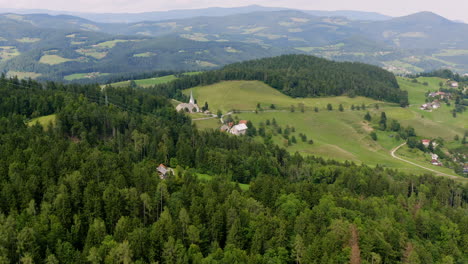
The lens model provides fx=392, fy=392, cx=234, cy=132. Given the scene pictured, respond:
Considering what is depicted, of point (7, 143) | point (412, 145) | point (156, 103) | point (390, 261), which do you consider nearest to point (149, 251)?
point (390, 261)

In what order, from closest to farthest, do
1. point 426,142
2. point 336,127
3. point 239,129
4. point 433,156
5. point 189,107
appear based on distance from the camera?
point 239,129
point 433,156
point 426,142
point 189,107
point 336,127

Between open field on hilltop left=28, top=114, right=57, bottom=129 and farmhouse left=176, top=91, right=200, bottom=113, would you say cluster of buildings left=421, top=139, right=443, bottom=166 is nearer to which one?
farmhouse left=176, top=91, right=200, bottom=113

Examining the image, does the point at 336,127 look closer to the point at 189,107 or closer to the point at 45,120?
the point at 189,107

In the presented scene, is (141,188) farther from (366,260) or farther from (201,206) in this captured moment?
(366,260)

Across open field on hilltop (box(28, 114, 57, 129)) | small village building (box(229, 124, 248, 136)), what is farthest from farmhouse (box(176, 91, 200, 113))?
open field on hilltop (box(28, 114, 57, 129))

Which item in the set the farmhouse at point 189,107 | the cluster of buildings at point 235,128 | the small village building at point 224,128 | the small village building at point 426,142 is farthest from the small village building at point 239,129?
the small village building at point 426,142

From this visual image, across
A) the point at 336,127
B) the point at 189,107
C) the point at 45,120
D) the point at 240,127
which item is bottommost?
the point at 336,127

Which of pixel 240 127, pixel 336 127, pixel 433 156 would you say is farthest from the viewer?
pixel 336 127

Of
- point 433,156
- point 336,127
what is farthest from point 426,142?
point 336,127
